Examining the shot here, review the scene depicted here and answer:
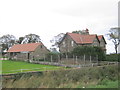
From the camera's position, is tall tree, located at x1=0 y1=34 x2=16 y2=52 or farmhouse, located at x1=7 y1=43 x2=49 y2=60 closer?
farmhouse, located at x1=7 y1=43 x2=49 y2=60

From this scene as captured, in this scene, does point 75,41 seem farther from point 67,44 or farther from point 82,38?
point 82,38

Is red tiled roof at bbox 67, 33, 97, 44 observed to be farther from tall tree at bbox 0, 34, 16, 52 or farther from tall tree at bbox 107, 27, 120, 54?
tall tree at bbox 0, 34, 16, 52

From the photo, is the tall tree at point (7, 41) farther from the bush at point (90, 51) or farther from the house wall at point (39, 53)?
the bush at point (90, 51)

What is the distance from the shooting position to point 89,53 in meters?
38.1

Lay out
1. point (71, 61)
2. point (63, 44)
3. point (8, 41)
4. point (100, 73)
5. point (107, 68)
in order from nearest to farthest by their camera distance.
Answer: point (100, 73), point (107, 68), point (71, 61), point (63, 44), point (8, 41)

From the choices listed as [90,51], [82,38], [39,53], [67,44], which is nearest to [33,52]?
[39,53]

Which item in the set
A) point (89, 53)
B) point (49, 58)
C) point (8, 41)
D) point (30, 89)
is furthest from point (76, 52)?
point (8, 41)

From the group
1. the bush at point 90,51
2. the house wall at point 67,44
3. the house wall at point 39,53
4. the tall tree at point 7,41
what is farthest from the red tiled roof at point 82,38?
the tall tree at point 7,41

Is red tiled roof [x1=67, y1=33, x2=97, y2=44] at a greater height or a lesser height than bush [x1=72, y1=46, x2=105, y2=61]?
greater

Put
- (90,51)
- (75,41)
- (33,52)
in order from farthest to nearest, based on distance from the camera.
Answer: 1. (33,52)
2. (75,41)
3. (90,51)

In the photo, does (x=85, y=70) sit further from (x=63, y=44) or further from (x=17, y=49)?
(x=17, y=49)

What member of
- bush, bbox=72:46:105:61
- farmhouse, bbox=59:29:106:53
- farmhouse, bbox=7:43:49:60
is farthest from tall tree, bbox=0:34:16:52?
bush, bbox=72:46:105:61

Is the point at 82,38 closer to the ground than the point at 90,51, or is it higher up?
higher up

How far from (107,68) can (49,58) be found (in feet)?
55.6
